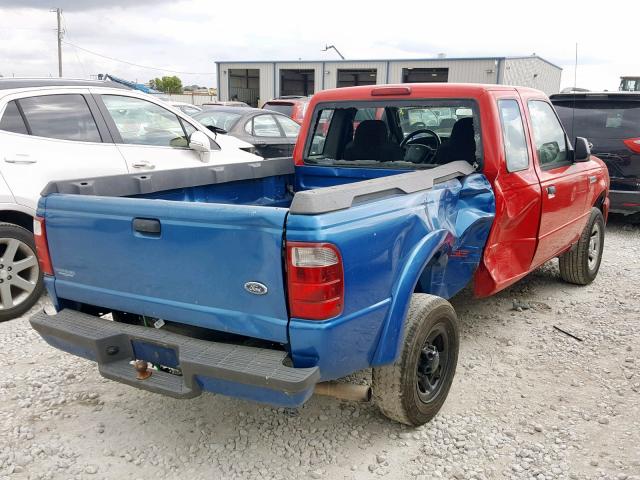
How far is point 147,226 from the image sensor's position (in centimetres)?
257

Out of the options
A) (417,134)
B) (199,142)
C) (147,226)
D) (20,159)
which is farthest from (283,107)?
(147,226)

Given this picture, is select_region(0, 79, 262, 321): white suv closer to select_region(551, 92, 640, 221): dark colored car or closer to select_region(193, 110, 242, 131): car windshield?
select_region(193, 110, 242, 131): car windshield

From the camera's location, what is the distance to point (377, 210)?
255 cm

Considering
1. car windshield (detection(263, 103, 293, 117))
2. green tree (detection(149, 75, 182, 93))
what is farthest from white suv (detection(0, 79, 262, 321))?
green tree (detection(149, 75, 182, 93))

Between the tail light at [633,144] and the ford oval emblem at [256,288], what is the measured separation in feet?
21.6

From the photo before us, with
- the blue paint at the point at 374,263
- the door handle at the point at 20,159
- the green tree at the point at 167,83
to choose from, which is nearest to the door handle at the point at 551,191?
the blue paint at the point at 374,263

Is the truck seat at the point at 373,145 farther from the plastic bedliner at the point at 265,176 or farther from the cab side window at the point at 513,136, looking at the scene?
the cab side window at the point at 513,136

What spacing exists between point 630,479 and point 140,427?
253 centimetres

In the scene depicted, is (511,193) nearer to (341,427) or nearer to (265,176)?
(265,176)

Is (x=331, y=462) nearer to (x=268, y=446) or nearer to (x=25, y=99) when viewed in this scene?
(x=268, y=446)

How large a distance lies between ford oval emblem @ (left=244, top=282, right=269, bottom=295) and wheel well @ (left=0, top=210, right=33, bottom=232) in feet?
10.2

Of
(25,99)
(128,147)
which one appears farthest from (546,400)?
(25,99)

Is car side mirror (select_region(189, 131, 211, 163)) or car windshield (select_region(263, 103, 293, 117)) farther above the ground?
car windshield (select_region(263, 103, 293, 117))

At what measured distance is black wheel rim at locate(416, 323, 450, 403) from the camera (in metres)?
3.07
